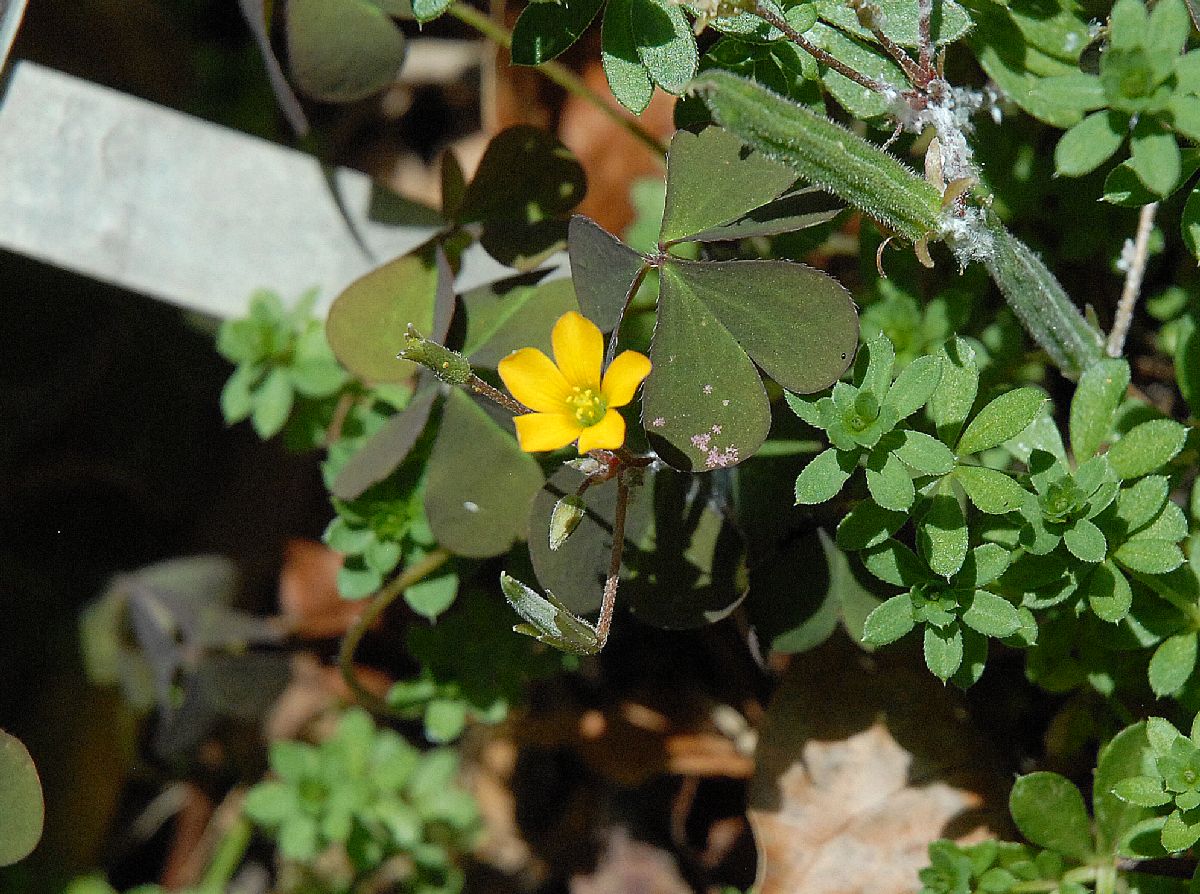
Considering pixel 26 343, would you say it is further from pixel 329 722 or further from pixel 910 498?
pixel 910 498

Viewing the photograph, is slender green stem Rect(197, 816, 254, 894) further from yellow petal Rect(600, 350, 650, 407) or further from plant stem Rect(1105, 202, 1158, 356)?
plant stem Rect(1105, 202, 1158, 356)

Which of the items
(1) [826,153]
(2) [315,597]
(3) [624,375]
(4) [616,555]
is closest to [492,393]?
(3) [624,375]

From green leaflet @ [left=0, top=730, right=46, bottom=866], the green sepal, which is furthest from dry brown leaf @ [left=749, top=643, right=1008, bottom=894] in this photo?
green leaflet @ [left=0, top=730, right=46, bottom=866]

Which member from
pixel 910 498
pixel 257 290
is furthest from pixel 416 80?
pixel 910 498

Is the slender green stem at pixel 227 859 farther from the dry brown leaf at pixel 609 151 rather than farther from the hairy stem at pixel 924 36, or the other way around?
the hairy stem at pixel 924 36

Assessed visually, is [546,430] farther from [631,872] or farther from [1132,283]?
[631,872]

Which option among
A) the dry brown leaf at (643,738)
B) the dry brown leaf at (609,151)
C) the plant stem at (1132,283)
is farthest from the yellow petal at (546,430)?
the dry brown leaf at (609,151)
